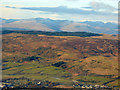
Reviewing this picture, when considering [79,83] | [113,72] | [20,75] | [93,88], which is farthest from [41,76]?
[113,72]

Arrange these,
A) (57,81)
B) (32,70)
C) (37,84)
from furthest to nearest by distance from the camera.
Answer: (32,70)
(57,81)
(37,84)

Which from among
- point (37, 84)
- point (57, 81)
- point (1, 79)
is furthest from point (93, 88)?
point (1, 79)

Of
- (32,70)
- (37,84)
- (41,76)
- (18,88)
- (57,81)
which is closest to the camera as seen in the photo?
(18,88)

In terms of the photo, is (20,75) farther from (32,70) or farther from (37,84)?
(37,84)

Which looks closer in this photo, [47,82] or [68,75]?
[47,82]

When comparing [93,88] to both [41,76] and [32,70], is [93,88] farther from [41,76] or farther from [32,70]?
[32,70]

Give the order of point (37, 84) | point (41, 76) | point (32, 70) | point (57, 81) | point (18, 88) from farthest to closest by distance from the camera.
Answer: point (32, 70) → point (41, 76) → point (57, 81) → point (37, 84) → point (18, 88)

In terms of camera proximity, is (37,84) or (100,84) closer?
(37,84)

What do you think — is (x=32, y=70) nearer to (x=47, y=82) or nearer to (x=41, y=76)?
(x=41, y=76)

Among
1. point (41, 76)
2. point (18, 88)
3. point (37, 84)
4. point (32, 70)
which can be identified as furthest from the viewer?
point (32, 70)
